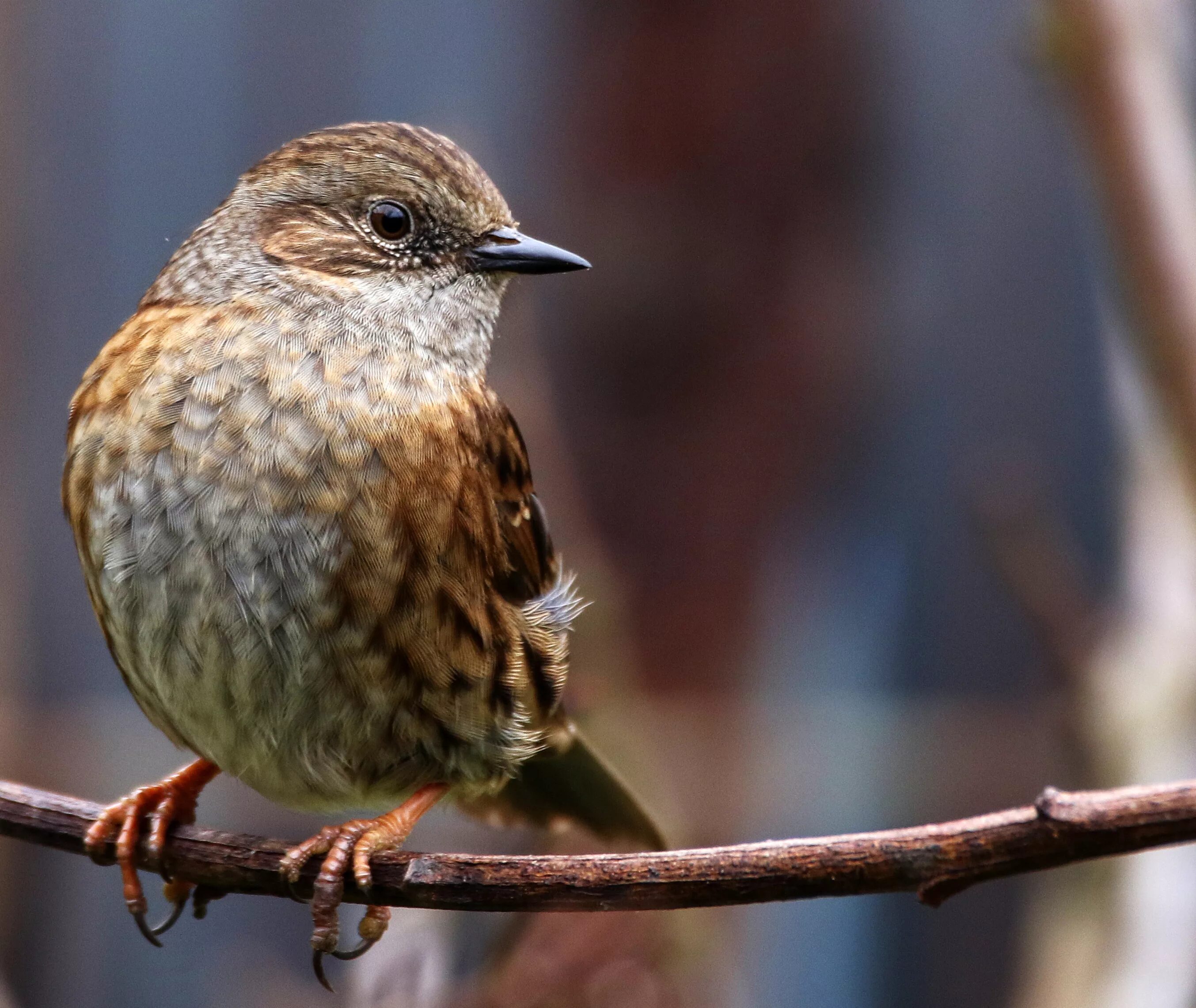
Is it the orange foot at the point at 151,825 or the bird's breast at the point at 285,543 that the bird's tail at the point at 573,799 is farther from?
the orange foot at the point at 151,825

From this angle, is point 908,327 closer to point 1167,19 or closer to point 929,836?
point 1167,19

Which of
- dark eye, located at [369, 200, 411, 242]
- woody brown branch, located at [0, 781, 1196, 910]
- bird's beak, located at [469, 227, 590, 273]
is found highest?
dark eye, located at [369, 200, 411, 242]

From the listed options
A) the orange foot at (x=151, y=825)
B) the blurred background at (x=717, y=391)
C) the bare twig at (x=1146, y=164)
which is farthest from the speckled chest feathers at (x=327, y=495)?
the blurred background at (x=717, y=391)

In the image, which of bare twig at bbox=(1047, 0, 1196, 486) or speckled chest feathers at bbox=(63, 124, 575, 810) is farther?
bare twig at bbox=(1047, 0, 1196, 486)

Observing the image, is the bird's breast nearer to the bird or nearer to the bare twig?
the bird

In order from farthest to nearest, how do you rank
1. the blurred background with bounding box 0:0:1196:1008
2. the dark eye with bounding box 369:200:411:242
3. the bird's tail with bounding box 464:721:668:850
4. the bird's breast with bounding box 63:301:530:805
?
1. the blurred background with bounding box 0:0:1196:1008
2. the bird's tail with bounding box 464:721:668:850
3. the dark eye with bounding box 369:200:411:242
4. the bird's breast with bounding box 63:301:530:805

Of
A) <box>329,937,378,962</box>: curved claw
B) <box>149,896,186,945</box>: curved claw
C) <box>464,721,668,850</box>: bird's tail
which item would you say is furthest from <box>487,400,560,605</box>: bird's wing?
<box>149,896,186,945</box>: curved claw

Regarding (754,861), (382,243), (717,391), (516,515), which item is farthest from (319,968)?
(717,391)

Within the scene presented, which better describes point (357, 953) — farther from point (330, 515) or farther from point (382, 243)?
point (382, 243)
